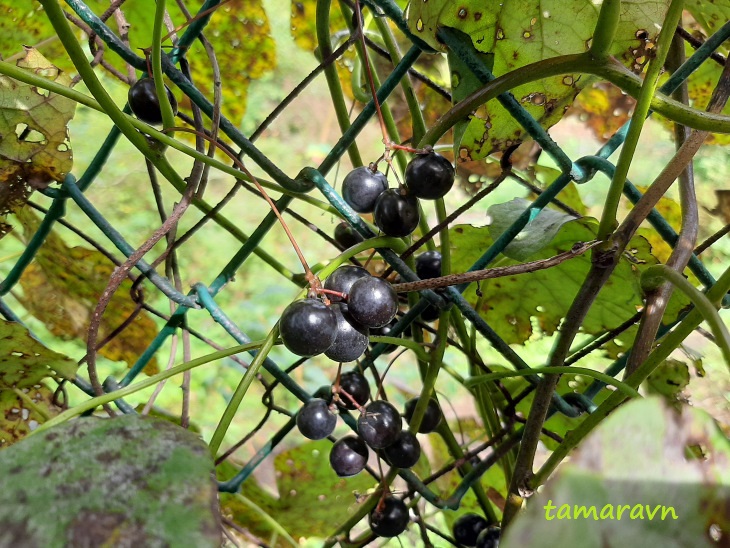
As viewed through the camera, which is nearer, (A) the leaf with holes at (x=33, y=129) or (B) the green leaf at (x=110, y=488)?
(B) the green leaf at (x=110, y=488)

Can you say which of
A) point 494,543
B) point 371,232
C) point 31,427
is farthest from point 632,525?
point 31,427

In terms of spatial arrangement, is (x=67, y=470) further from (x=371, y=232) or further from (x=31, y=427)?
(x=31, y=427)

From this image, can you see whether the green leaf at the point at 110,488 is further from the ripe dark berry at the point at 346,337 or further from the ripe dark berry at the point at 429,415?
the ripe dark berry at the point at 429,415

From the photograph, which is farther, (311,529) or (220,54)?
(311,529)

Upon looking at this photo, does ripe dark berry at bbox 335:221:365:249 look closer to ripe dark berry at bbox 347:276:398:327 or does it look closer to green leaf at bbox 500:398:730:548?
ripe dark berry at bbox 347:276:398:327

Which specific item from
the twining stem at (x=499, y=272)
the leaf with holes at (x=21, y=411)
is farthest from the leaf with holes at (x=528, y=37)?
the leaf with holes at (x=21, y=411)

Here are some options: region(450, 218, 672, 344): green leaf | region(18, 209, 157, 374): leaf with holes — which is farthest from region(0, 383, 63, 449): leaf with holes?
region(450, 218, 672, 344): green leaf
